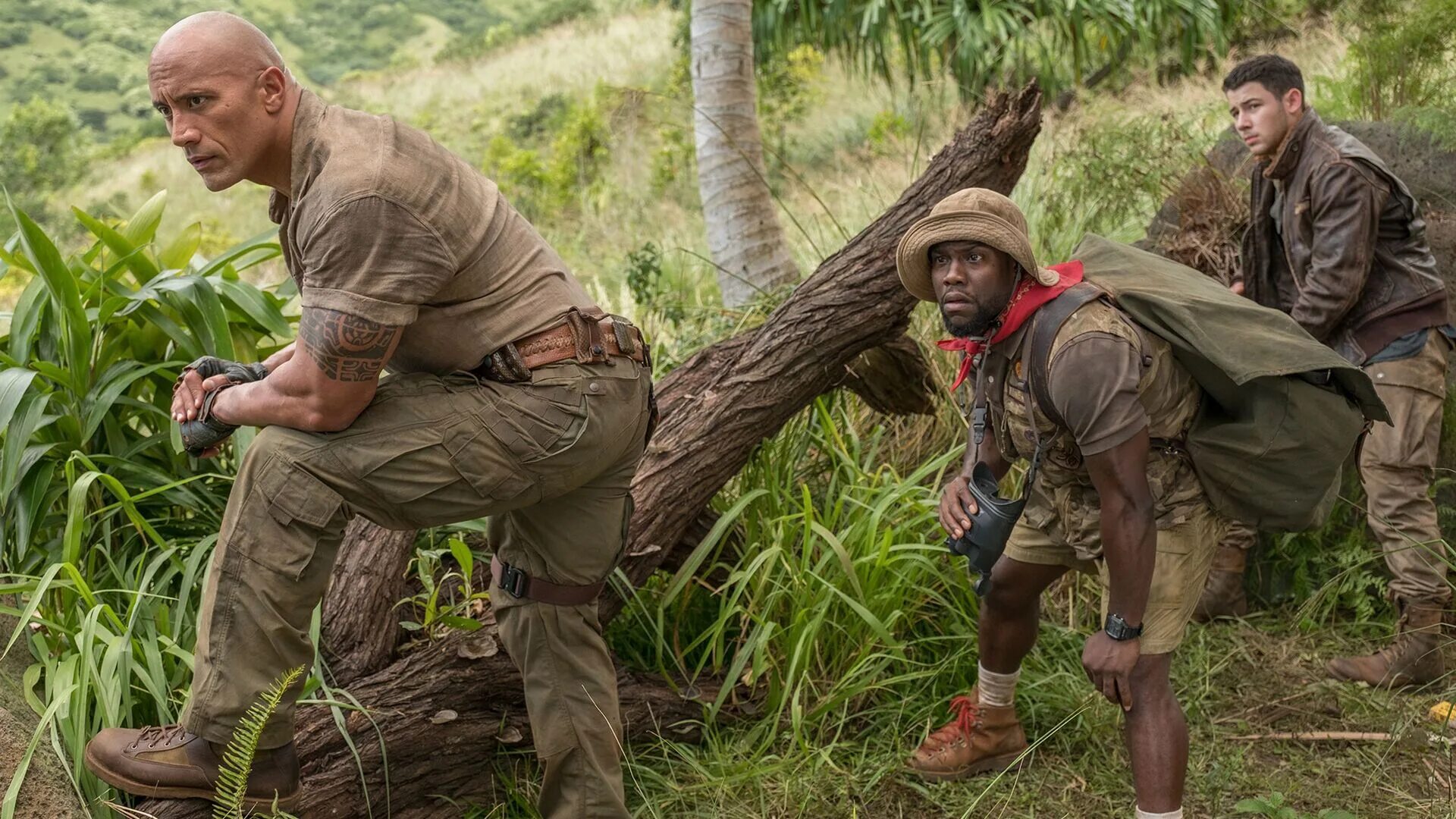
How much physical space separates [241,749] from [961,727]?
205 cm

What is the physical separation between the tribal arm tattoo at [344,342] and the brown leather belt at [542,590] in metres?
0.76

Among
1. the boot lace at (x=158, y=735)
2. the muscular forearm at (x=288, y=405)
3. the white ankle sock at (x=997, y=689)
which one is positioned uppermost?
the muscular forearm at (x=288, y=405)

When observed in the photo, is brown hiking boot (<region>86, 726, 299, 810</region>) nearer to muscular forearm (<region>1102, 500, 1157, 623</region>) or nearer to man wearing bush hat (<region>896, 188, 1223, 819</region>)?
man wearing bush hat (<region>896, 188, 1223, 819</region>)

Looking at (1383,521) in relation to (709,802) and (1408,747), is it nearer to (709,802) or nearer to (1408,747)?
(1408,747)

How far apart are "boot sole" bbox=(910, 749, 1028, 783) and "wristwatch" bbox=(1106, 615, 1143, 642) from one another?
833mm

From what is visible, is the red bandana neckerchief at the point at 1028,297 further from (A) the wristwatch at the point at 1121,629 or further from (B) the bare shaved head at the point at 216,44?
(B) the bare shaved head at the point at 216,44

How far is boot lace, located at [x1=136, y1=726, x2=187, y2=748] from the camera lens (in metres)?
2.74

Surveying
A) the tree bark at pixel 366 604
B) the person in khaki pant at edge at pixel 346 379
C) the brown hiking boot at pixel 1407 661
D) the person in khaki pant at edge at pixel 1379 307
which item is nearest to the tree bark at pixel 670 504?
the tree bark at pixel 366 604

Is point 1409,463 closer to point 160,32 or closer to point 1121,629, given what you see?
point 1121,629

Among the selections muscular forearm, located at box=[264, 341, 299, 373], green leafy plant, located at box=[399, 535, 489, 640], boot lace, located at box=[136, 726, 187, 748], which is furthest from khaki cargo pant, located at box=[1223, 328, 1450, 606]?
boot lace, located at box=[136, 726, 187, 748]

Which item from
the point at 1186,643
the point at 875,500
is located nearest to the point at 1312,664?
the point at 1186,643

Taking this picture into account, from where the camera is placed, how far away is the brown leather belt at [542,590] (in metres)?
3.07

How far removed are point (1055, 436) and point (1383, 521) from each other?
77.1 inches

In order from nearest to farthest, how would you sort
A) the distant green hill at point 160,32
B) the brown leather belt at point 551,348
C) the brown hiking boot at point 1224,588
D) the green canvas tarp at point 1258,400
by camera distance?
the brown leather belt at point 551,348, the green canvas tarp at point 1258,400, the brown hiking boot at point 1224,588, the distant green hill at point 160,32
